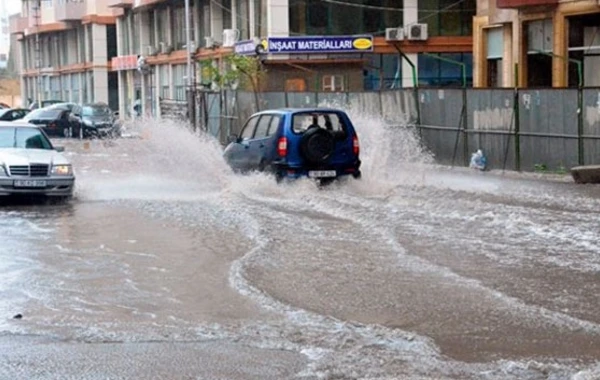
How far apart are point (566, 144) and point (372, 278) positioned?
12098 mm

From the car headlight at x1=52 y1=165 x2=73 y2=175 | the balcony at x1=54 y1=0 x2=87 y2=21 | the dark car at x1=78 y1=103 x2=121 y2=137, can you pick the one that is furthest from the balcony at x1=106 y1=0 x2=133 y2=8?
the car headlight at x1=52 y1=165 x2=73 y2=175

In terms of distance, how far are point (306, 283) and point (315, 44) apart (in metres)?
33.4

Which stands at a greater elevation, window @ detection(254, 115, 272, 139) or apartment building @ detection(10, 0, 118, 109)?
apartment building @ detection(10, 0, 118, 109)

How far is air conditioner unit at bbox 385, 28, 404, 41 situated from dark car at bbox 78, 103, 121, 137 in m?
12.3

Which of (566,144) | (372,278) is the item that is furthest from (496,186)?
(372,278)

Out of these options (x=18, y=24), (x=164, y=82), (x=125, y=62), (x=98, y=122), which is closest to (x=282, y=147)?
(x=98, y=122)

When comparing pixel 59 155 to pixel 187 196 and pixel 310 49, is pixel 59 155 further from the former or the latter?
pixel 310 49

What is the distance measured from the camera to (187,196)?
66.3 feet

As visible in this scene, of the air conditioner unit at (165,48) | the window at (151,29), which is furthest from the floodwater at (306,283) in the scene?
the window at (151,29)

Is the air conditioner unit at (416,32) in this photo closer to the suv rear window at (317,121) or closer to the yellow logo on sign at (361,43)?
the yellow logo on sign at (361,43)

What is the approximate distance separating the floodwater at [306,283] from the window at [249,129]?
94 centimetres

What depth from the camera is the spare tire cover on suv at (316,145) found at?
19453 millimetres

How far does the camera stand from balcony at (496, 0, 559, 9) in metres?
29.8

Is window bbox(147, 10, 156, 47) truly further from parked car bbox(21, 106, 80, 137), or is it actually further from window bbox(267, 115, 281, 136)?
window bbox(267, 115, 281, 136)
